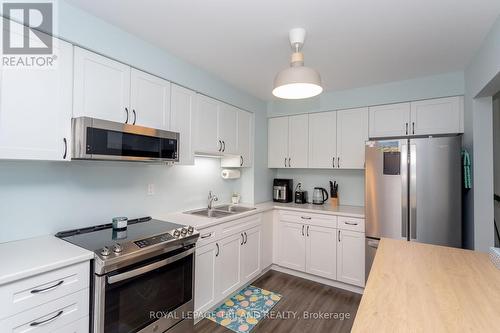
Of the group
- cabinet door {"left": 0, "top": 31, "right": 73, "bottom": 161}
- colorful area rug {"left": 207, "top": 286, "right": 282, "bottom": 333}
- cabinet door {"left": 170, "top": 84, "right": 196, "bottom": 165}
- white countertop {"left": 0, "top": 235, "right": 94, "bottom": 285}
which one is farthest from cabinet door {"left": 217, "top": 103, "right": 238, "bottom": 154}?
white countertop {"left": 0, "top": 235, "right": 94, "bottom": 285}

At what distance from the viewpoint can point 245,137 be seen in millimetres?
3365

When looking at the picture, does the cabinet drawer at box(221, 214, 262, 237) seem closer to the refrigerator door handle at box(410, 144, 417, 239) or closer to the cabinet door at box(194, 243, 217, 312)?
the cabinet door at box(194, 243, 217, 312)

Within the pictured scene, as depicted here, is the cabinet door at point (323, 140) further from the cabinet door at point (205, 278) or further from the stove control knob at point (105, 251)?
the stove control knob at point (105, 251)

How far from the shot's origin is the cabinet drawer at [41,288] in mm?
1152

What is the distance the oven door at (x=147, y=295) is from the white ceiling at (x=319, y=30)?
1.68 meters

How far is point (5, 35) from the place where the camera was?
1.38 m

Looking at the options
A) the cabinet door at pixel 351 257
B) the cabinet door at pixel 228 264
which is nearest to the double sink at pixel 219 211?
the cabinet door at pixel 228 264

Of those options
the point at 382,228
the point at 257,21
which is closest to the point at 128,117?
the point at 257,21

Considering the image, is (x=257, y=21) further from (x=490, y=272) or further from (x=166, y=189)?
(x=490, y=272)

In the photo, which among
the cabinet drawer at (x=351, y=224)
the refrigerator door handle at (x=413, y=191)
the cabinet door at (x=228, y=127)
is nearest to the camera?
the refrigerator door handle at (x=413, y=191)

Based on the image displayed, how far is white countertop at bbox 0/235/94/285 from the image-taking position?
1.19 metres

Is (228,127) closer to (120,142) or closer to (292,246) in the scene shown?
(120,142)

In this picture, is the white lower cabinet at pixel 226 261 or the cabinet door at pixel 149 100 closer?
the cabinet door at pixel 149 100

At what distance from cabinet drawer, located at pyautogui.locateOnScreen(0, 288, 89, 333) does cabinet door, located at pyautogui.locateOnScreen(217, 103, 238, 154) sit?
1.93 metres
